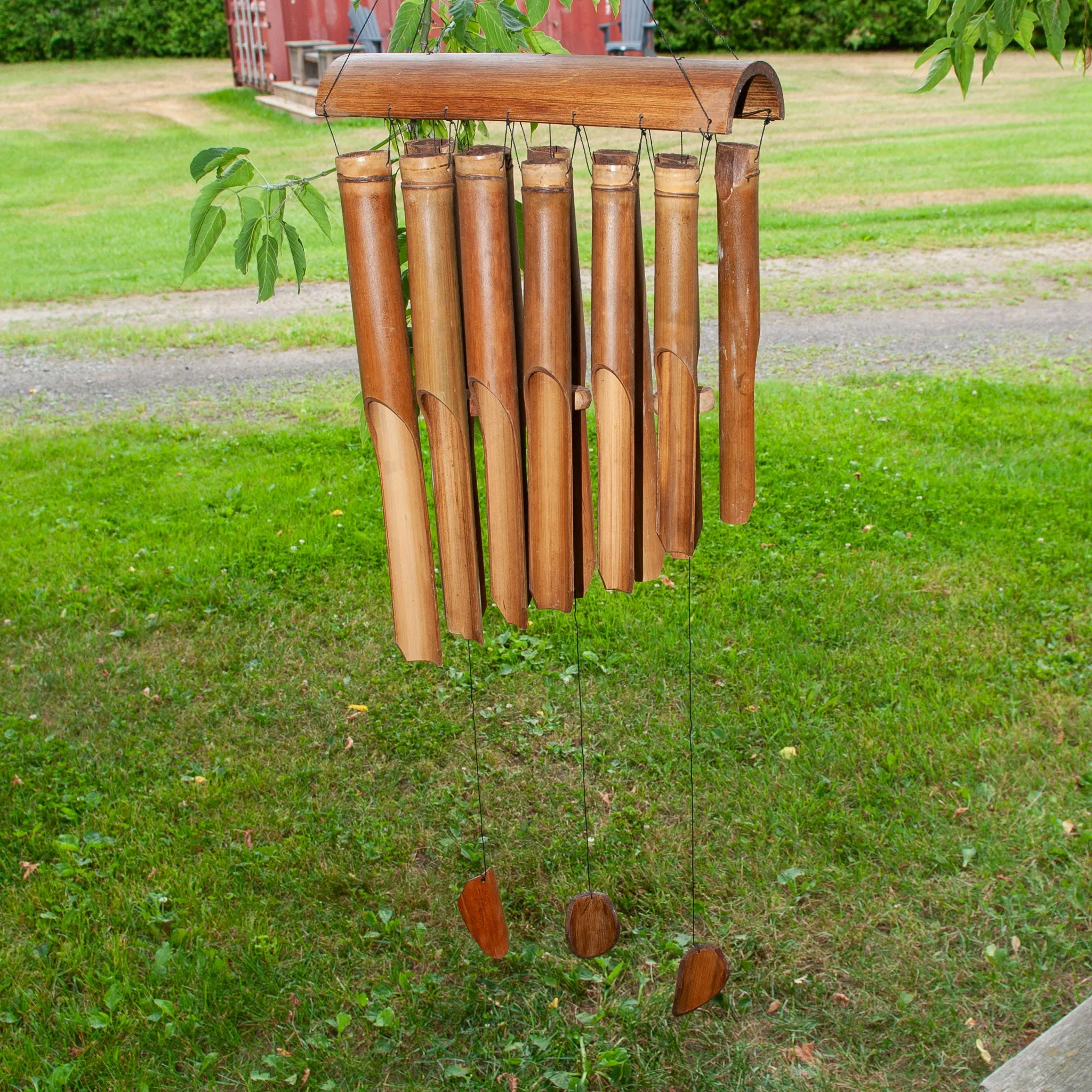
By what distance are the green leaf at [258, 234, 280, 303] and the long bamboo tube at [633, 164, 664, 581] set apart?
933mm

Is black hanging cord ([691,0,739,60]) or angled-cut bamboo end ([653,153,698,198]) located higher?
black hanging cord ([691,0,739,60])

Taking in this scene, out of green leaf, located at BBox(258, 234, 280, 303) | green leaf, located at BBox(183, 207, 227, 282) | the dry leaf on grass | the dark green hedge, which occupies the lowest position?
the dry leaf on grass

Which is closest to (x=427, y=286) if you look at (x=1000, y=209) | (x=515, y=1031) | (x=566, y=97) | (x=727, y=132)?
(x=566, y=97)

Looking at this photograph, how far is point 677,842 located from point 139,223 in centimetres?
1153

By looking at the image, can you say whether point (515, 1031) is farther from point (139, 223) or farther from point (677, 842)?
point (139, 223)

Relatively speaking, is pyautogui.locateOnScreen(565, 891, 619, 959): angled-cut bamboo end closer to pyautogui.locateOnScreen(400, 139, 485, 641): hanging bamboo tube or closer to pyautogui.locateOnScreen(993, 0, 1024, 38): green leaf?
pyautogui.locateOnScreen(400, 139, 485, 641): hanging bamboo tube

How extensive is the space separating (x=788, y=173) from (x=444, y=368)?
1338 centimetres

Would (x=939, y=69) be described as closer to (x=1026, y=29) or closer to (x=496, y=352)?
(x=1026, y=29)

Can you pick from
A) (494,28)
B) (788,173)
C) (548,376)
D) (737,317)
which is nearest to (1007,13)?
(494,28)

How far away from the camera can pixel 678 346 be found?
216cm

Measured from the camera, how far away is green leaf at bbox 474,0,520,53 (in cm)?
275

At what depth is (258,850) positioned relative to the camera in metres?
3.86

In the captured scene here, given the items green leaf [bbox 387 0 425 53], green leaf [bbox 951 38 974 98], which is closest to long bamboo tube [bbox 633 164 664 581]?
green leaf [bbox 387 0 425 53]

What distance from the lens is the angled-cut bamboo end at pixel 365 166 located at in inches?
81.4
